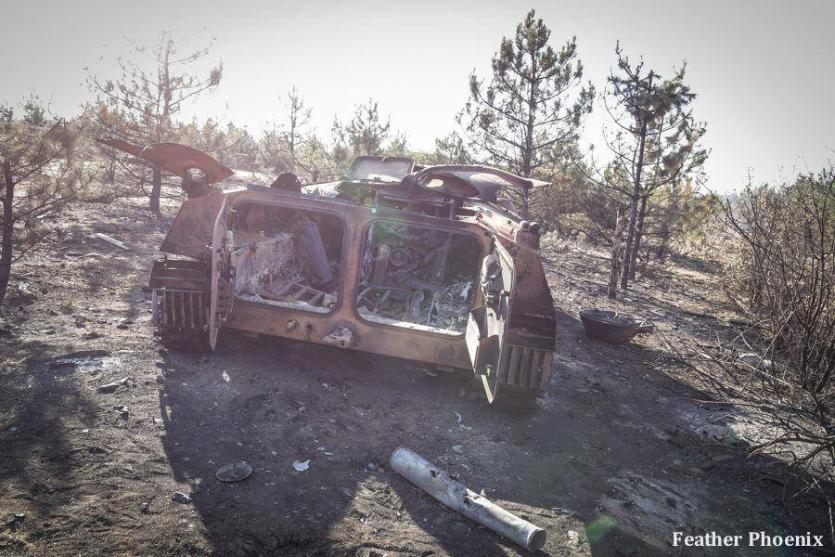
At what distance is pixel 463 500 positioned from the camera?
117 inches

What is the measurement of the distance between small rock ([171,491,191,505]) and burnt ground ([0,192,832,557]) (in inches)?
0.9

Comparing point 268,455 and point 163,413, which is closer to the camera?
point 268,455

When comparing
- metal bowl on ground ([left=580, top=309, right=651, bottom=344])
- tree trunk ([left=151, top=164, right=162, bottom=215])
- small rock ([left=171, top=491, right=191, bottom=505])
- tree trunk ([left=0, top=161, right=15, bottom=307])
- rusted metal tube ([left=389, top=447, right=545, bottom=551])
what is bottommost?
small rock ([left=171, top=491, right=191, bottom=505])

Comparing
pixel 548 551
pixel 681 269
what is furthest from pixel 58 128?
pixel 681 269

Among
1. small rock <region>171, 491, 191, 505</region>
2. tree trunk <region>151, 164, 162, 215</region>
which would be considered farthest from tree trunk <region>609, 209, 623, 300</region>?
tree trunk <region>151, 164, 162, 215</region>

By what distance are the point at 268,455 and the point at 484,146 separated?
10225 millimetres

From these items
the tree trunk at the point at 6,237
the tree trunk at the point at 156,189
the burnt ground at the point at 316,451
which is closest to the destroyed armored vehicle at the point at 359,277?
the burnt ground at the point at 316,451

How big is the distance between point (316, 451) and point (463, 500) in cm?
122

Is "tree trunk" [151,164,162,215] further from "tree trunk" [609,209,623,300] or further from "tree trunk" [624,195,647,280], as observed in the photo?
"tree trunk" [624,195,647,280]

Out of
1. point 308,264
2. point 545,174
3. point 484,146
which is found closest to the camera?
point 308,264

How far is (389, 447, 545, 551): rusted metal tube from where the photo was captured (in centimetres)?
272

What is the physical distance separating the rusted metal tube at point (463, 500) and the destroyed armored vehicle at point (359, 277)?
2.52ft

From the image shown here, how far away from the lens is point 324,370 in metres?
4.94

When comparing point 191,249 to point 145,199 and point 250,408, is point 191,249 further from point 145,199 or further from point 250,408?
point 145,199
